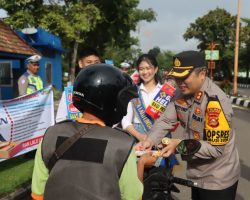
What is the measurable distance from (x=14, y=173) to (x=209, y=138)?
4.07 metres

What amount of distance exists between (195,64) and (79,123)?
1057 mm

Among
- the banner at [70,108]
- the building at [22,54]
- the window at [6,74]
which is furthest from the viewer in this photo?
the window at [6,74]

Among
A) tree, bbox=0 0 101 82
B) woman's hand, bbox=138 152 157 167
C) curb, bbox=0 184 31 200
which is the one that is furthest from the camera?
tree, bbox=0 0 101 82

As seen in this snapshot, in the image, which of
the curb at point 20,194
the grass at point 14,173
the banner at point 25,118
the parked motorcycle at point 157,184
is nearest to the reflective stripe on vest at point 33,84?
the banner at point 25,118

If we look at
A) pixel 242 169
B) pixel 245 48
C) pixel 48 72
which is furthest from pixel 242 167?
pixel 245 48

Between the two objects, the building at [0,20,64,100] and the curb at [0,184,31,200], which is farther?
the building at [0,20,64,100]

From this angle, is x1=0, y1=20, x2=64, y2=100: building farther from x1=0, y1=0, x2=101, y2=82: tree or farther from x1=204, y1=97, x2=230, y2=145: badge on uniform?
x1=204, y1=97, x2=230, y2=145: badge on uniform

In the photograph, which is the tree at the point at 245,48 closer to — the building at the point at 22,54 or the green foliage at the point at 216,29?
the green foliage at the point at 216,29

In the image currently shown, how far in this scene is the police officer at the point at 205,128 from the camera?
255 cm

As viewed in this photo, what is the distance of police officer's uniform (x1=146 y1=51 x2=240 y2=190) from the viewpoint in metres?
2.56

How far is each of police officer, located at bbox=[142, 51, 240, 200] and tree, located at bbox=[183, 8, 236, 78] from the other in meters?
61.3

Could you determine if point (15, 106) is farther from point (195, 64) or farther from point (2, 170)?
point (195, 64)

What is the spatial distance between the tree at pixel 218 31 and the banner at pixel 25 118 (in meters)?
57.7

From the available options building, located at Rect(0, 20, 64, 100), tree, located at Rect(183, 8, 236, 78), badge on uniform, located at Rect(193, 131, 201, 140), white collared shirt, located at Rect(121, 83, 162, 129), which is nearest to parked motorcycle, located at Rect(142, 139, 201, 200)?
badge on uniform, located at Rect(193, 131, 201, 140)
